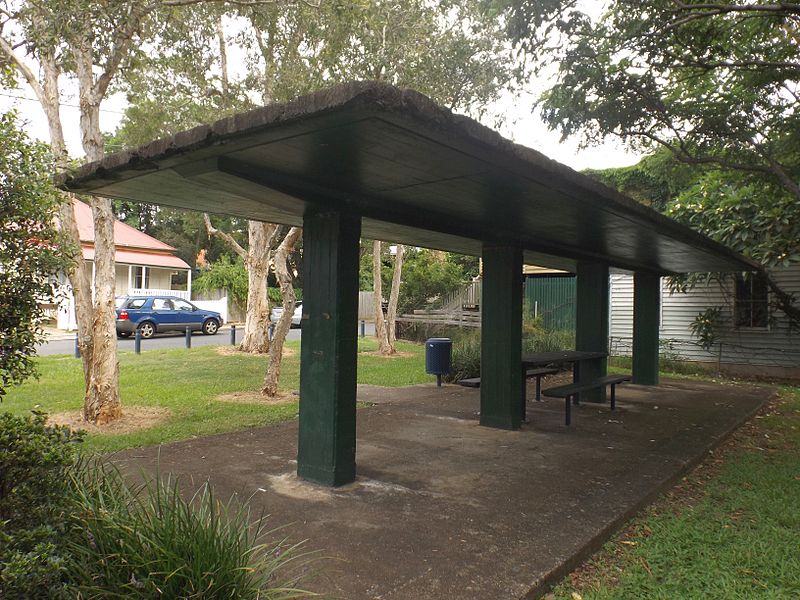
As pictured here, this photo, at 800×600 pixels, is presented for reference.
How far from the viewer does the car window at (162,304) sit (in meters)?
22.5

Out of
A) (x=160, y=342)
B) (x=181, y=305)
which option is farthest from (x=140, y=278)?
(x=160, y=342)

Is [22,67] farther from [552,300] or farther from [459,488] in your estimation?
[552,300]

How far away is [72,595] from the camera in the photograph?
8.05 ft

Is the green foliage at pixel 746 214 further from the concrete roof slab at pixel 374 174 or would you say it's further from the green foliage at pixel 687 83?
the concrete roof slab at pixel 374 174

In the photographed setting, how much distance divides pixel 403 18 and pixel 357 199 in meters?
8.44

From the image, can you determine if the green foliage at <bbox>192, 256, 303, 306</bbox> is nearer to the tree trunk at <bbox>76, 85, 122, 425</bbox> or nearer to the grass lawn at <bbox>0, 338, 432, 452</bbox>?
the grass lawn at <bbox>0, 338, 432, 452</bbox>

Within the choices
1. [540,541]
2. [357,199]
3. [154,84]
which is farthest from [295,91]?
[540,541]

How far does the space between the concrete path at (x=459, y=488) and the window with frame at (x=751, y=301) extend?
7099 mm

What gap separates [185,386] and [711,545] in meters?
9.29

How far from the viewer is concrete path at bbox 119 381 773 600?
3.52 meters

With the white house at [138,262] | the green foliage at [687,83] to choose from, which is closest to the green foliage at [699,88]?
the green foliage at [687,83]

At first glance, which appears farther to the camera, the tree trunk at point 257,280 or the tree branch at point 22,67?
the tree trunk at point 257,280

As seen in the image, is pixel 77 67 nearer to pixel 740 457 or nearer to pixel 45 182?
pixel 45 182

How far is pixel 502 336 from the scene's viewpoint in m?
7.71
